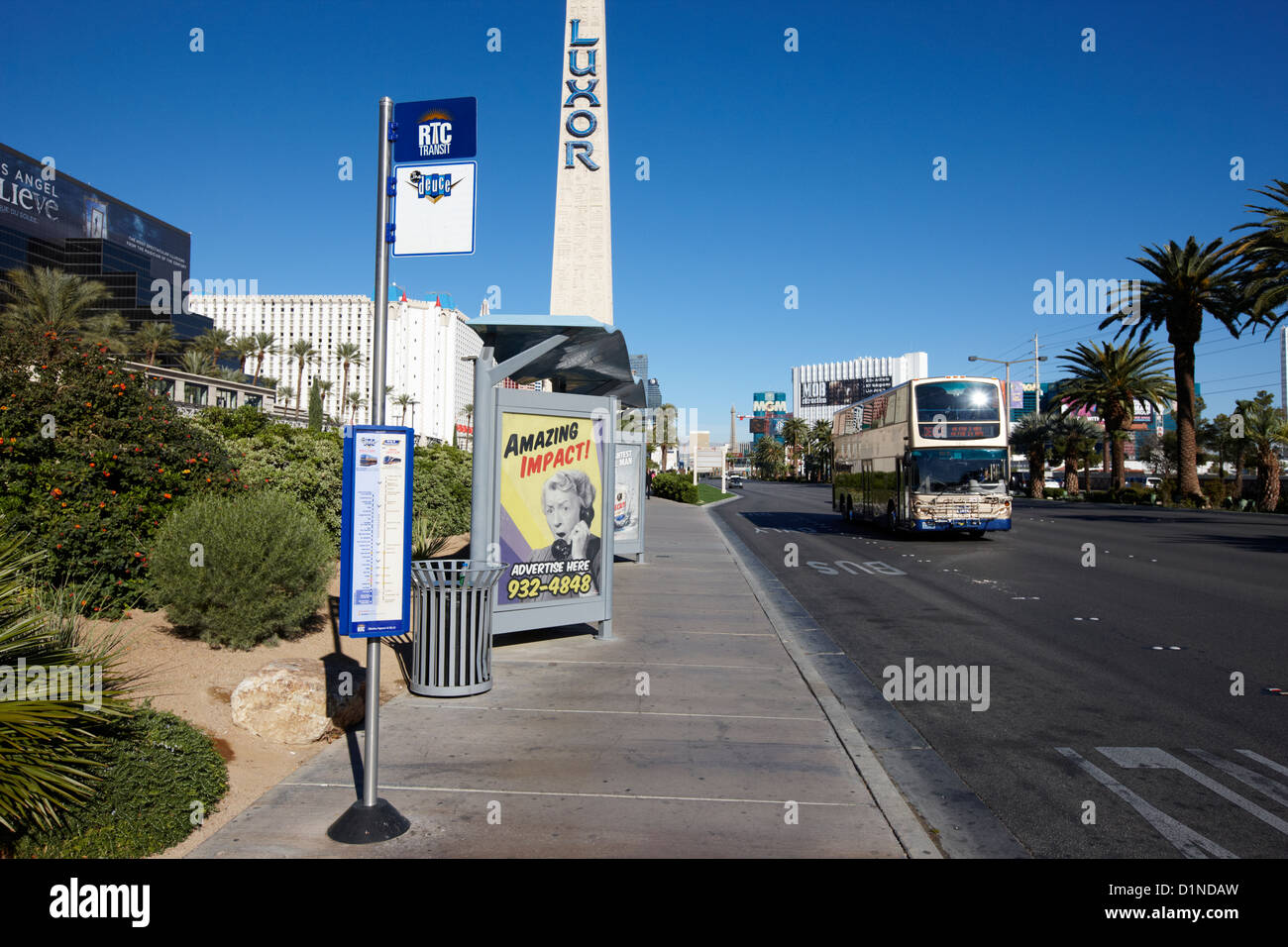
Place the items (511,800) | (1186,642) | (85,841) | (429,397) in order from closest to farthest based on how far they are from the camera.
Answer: (85,841)
(511,800)
(1186,642)
(429,397)

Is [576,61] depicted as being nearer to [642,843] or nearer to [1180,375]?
[1180,375]

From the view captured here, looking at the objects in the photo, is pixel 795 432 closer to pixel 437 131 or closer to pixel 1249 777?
pixel 1249 777

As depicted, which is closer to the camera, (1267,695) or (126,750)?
(126,750)

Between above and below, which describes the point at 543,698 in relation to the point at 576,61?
below

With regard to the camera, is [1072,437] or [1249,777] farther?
[1072,437]

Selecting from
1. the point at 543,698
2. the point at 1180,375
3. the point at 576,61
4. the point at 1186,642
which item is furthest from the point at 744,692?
the point at 1180,375

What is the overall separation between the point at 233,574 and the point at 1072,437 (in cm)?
6504

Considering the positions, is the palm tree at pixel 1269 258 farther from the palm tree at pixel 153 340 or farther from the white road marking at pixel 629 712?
the palm tree at pixel 153 340

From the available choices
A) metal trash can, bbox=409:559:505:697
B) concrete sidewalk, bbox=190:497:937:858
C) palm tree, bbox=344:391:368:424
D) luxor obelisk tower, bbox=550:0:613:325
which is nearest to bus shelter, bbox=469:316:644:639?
concrete sidewalk, bbox=190:497:937:858

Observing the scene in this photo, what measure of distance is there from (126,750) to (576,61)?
34.7 m

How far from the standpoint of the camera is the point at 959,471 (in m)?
23.4

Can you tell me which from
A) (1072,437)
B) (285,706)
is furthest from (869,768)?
(1072,437)

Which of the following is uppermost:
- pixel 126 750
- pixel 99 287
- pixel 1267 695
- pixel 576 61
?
pixel 576 61

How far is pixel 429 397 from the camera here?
19825 centimetres
